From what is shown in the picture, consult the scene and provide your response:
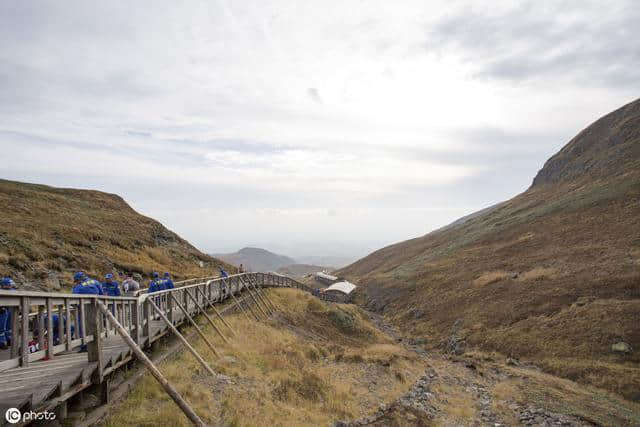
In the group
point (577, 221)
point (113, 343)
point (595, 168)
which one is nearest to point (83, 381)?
point (113, 343)

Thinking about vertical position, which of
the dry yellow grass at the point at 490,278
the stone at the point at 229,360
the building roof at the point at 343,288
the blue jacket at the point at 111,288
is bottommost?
the building roof at the point at 343,288

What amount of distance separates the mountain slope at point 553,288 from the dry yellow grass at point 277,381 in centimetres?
1075

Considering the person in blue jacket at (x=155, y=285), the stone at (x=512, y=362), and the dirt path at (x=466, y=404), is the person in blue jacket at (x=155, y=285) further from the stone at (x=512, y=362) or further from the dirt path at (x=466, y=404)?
the stone at (x=512, y=362)

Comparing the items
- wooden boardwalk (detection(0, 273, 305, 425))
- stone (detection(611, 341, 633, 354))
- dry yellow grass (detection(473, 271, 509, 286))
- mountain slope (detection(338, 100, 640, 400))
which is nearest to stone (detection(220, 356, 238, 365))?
wooden boardwalk (detection(0, 273, 305, 425))

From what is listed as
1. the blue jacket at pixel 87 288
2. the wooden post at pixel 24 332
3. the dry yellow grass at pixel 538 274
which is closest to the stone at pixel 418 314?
the dry yellow grass at pixel 538 274

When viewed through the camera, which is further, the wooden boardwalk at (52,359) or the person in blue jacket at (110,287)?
the person in blue jacket at (110,287)

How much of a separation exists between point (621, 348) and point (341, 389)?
19.5 metres

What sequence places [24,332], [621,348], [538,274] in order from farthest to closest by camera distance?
[538,274] < [621,348] < [24,332]

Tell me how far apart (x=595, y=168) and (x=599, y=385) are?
225 ft

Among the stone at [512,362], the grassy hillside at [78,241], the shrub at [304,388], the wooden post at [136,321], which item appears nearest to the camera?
the wooden post at [136,321]

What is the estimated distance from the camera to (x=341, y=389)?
14.3 m

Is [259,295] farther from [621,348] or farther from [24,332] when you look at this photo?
[621,348]

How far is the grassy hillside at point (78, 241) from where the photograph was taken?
23.0 m

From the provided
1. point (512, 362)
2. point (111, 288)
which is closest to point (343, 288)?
point (512, 362)
